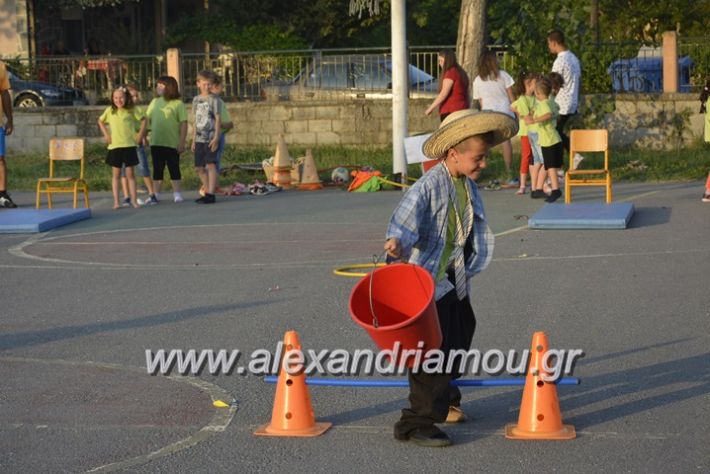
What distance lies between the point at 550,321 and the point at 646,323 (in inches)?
27.8

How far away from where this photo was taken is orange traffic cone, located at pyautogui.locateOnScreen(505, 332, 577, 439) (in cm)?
704

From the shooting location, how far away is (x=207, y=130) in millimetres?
19109

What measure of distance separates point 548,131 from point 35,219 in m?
6.62

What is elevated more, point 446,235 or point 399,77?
point 399,77

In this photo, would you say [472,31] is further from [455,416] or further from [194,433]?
[194,433]

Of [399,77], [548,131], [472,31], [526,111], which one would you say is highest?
[472,31]

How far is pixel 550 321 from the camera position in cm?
1017

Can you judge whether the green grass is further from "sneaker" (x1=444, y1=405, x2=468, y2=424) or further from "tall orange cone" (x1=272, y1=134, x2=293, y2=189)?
"sneaker" (x1=444, y1=405, x2=468, y2=424)

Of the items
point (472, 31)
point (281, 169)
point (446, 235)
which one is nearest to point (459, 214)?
point (446, 235)

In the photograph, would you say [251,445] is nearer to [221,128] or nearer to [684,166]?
[221,128]

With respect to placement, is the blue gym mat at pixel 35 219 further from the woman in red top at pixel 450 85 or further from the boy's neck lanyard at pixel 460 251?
the boy's neck lanyard at pixel 460 251

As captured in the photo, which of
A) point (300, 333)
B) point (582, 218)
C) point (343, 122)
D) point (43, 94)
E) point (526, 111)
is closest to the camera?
point (300, 333)

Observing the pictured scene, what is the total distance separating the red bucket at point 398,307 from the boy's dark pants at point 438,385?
0.28 metres

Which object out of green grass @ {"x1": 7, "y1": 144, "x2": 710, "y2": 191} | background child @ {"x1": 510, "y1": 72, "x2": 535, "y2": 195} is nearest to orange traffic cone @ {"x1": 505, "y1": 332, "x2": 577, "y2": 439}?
background child @ {"x1": 510, "y1": 72, "x2": 535, "y2": 195}
